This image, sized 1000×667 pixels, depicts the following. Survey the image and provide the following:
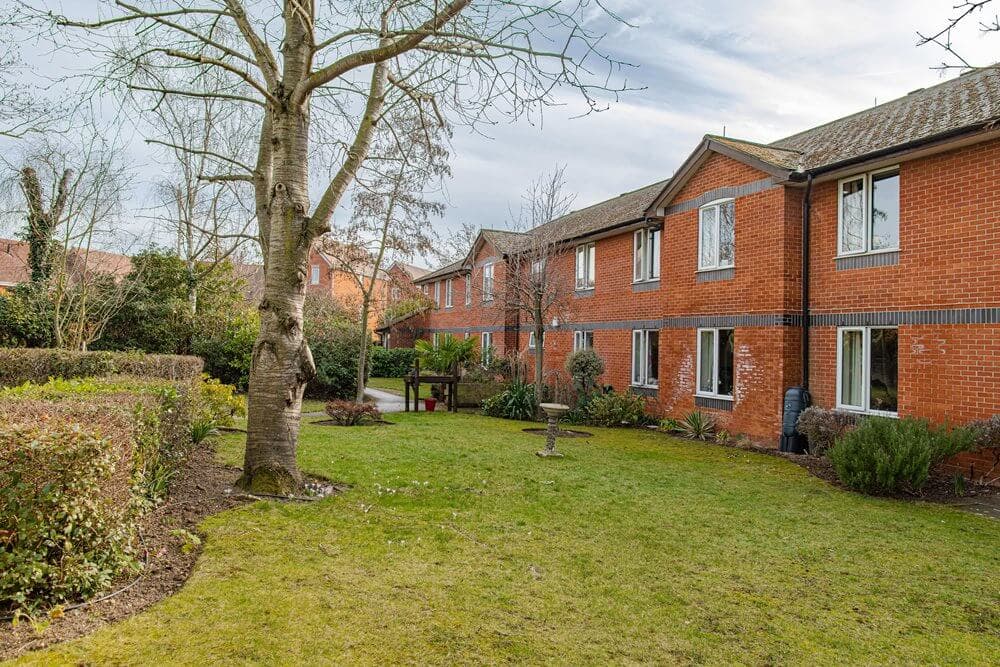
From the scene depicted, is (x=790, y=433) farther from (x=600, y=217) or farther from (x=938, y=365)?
(x=600, y=217)

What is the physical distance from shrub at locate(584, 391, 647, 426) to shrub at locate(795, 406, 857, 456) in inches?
201

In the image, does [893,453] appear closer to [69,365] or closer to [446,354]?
[69,365]

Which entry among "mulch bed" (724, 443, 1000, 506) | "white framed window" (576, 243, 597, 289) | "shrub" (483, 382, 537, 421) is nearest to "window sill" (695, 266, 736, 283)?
"mulch bed" (724, 443, 1000, 506)

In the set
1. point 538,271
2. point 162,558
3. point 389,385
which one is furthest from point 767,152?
point 389,385

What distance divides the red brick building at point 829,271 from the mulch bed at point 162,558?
1088 cm

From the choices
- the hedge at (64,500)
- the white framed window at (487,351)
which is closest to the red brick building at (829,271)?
the white framed window at (487,351)

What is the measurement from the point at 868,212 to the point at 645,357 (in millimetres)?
7257

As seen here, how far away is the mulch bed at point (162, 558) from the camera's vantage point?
3.79m

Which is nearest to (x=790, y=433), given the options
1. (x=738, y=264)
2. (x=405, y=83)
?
(x=738, y=264)

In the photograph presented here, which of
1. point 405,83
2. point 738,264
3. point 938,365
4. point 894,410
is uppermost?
point 405,83

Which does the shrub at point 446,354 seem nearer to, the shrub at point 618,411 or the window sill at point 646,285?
the shrub at point 618,411

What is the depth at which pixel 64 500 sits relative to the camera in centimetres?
411

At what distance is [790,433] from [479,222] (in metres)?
20.8

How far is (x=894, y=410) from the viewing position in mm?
11242
